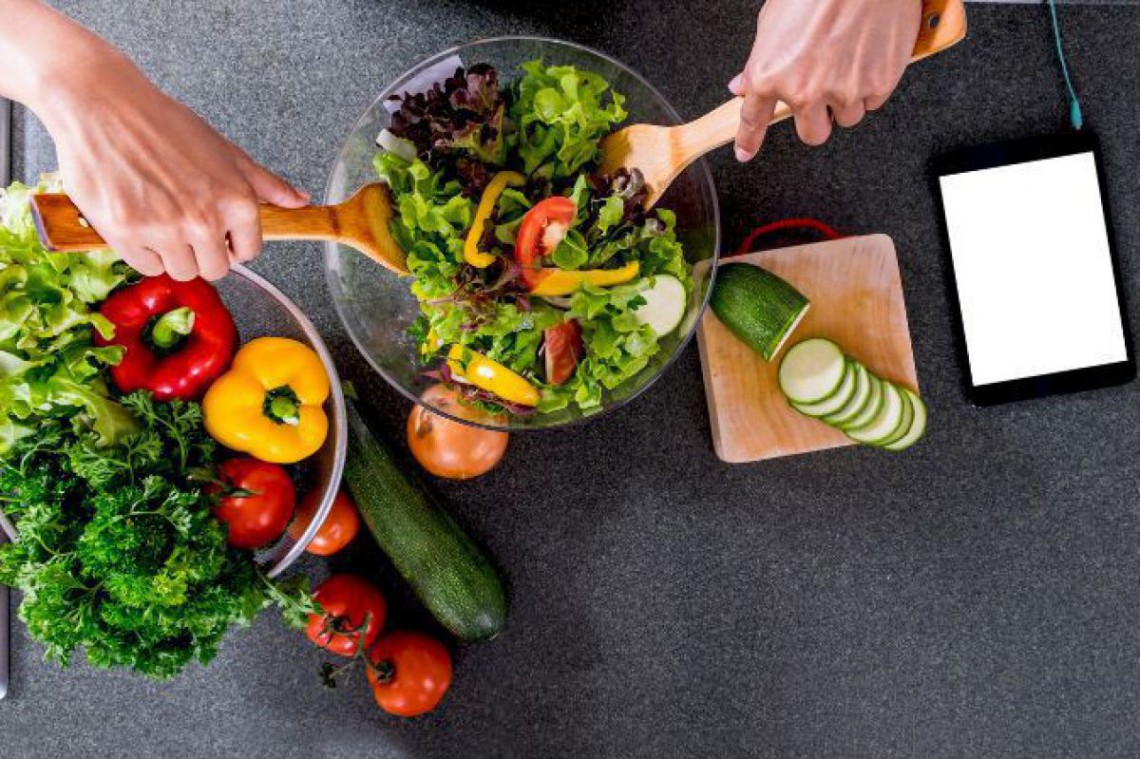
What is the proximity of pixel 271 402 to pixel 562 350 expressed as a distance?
0.99 feet

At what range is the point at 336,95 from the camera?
3.71ft

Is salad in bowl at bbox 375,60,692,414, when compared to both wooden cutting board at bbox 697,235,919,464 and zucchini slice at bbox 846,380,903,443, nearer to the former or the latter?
wooden cutting board at bbox 697,235,919,464

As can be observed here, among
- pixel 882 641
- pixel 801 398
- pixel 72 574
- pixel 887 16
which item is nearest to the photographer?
pixel 887 16

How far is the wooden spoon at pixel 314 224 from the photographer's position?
69 cm

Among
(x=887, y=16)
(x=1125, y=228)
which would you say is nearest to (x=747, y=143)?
(x=887, y=16)

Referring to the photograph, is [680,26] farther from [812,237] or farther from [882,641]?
[882,641]

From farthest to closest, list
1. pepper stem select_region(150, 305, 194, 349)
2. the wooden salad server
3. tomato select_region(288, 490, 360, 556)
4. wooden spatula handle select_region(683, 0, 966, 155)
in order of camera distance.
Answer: tomato select_region(288, 490, 360, 556)
pepper stem select_region(150, 305, 194, 349)
the wooden salad server
wooden spatula handle select_region(683, 0, 966, 155)

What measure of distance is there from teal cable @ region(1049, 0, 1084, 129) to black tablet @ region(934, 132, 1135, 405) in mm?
21

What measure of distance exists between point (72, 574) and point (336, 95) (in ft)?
2.02

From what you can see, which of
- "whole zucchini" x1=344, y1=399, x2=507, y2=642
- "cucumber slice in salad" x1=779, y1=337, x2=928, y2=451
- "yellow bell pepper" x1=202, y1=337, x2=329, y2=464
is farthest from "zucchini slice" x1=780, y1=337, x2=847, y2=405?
"yellow bell pepper" x1=202, y1=337, x2=329, y2=464

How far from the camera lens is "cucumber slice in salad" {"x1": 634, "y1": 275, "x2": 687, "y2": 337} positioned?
95cm

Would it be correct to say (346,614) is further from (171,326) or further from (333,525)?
(171,326)

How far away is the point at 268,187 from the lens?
30.0 inches

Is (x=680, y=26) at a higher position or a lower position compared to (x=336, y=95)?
higher
